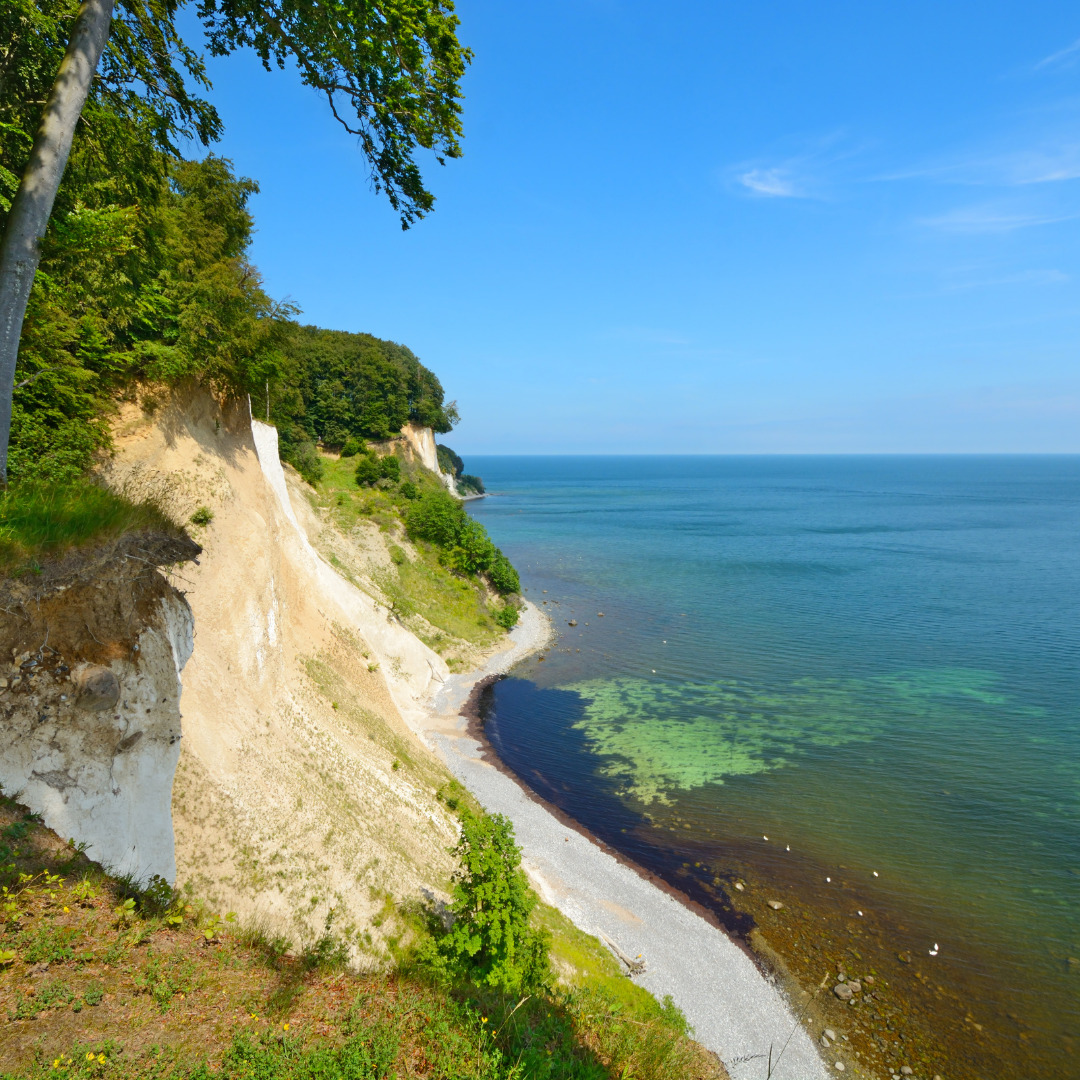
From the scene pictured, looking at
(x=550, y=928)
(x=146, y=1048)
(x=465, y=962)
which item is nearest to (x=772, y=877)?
(x=550, y=928)

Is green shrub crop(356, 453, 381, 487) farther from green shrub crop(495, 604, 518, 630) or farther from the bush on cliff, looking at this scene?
green shrub crop(495, 604, 518, 630)

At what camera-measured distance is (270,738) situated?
1864 cm

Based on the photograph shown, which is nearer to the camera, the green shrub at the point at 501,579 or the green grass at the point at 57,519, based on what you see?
the green grass at the point at 57,519

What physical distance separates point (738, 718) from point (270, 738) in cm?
→ 2958

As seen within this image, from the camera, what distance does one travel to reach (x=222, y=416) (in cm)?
2362

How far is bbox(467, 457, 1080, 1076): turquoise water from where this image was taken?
2312 cm

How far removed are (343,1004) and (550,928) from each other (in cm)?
1213

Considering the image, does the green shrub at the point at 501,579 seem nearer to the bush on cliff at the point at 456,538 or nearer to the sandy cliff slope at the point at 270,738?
the bush on cliff at the point at 456,538

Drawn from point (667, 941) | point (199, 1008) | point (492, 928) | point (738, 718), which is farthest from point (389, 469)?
point (199, 1008)

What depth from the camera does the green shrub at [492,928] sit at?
47.5 ft

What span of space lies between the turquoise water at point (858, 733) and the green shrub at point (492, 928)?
38.1 ft

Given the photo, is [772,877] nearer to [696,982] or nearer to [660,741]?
[696,982]

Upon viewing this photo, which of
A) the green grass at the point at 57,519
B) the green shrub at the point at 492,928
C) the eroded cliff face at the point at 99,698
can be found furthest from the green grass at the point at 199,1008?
the green grass at the point at 57,519

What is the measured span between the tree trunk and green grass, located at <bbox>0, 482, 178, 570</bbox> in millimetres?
2146
